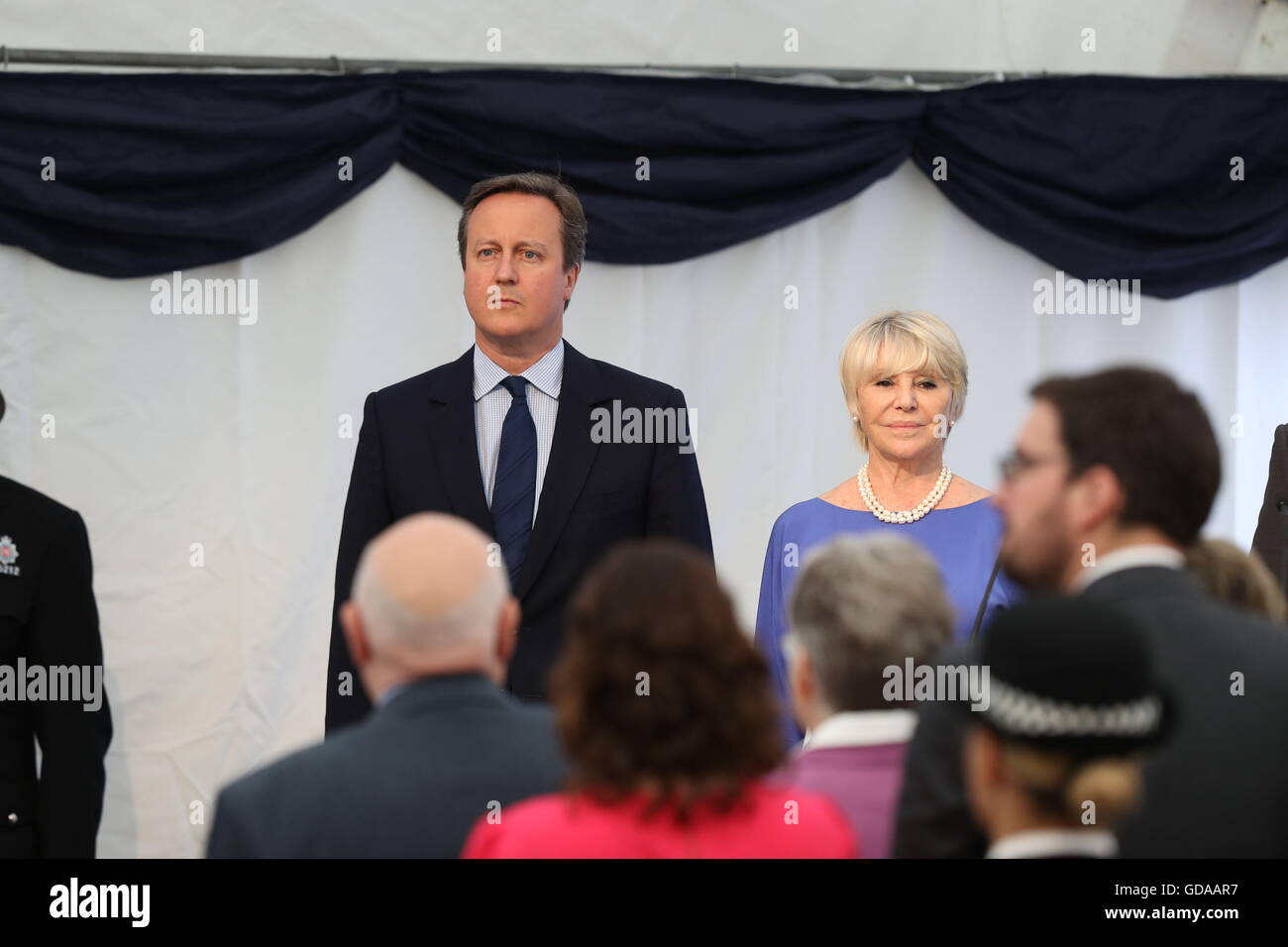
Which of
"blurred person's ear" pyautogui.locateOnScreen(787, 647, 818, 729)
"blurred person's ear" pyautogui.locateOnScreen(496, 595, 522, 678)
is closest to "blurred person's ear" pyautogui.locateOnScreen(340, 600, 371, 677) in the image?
"blurred person's ear" pyautogui.locateOnScreen(496, 595, 522, 678)

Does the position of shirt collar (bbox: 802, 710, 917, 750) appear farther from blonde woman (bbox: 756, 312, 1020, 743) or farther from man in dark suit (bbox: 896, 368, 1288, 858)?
blonde woman (bbox: 756, 312, 1020, 743)

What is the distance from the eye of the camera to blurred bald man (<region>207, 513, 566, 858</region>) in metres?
1.81

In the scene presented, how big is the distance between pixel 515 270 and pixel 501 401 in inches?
11.1

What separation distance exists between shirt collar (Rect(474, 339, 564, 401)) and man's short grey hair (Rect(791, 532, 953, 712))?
4.77 ft

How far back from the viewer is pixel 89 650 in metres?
3.34

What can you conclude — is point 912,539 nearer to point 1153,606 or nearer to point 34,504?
point 1153,606

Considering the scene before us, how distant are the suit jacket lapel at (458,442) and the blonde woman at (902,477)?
66cm

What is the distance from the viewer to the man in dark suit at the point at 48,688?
321 cm

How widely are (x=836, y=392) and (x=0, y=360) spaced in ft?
7.53

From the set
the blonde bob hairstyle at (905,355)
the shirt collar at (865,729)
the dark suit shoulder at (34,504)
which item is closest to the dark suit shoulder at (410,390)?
the dark suit shoulder at (34,504)

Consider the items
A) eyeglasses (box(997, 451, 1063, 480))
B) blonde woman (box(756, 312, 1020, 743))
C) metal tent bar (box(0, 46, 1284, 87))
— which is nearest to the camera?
eyeglasses (box(997, 451, 1063, 480))

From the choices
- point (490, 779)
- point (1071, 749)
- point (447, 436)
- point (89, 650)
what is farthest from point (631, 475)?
point (1071, 749)

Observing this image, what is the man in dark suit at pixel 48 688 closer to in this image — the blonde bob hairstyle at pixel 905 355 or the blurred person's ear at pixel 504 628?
the blurred person's ear at pixel 504 628

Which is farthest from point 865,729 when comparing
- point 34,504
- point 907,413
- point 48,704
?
point 34,504
